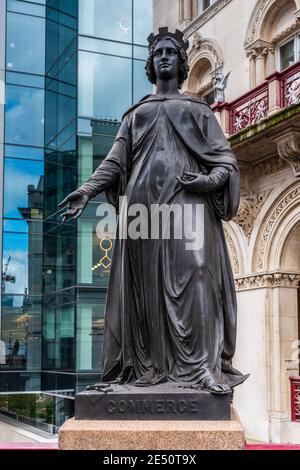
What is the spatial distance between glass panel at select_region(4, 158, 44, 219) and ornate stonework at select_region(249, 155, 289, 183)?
9.42 meters

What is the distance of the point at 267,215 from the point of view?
16.6m

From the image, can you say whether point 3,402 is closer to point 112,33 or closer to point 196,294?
point 112,33

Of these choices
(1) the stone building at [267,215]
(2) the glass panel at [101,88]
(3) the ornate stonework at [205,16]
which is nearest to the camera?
(1) the stone building at [267,215]

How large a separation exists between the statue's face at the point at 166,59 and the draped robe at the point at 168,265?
0.63ft

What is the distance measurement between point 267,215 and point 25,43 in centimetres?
1248

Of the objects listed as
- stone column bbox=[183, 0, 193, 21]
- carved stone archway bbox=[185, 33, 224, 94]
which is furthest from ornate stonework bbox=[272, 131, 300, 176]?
stone column bbox=[183, 0, 193, 21]

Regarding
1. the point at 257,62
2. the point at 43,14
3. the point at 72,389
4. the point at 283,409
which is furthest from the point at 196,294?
the point at 43,14

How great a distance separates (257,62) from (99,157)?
22.3 feet

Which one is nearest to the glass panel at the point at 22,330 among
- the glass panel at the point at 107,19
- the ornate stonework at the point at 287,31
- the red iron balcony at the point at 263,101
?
the glass panel at the point at 107,19

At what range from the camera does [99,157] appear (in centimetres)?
2247

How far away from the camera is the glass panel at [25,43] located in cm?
2416

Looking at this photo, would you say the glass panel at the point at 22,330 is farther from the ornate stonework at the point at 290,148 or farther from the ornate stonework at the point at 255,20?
the ornate stonework at the point at 290,148

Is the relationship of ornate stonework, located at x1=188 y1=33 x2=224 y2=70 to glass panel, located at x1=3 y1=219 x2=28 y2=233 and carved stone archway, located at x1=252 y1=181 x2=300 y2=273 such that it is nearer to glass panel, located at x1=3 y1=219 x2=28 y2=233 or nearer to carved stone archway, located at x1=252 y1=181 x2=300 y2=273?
carved stone archway, located at x1=252 y1=181 x2=300 y2=273

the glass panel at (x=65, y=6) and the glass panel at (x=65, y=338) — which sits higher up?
the glass panel at (x=65, y=6)
